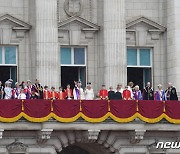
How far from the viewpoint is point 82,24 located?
9112cm

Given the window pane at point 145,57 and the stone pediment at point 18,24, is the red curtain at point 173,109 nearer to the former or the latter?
the window pane at point 145,57

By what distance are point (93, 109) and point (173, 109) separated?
5996 millimetres

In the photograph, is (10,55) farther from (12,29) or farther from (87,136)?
(87,136)

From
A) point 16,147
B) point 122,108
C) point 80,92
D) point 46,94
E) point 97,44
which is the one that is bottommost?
point 16,147

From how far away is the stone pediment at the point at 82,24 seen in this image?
90438 mm

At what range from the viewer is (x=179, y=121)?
85.5 meters

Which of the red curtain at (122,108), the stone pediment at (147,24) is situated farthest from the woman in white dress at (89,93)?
the stone pediment at (147,24)

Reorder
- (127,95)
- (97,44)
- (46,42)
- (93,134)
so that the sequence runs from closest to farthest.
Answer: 1. (93,134)
2. (127,95)
3. (46,42)
4. (97,44)

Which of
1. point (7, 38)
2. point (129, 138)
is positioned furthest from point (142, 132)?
point (7, 38)

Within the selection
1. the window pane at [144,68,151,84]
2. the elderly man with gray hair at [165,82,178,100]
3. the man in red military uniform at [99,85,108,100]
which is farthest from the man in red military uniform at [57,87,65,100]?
A: the window pane at [144,68,151,84]

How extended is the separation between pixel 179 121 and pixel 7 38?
47.6ft

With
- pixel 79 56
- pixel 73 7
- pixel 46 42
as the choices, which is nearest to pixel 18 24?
pixel 46 42

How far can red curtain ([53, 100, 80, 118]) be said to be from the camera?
272 feet

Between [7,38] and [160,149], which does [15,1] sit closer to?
[7,38]
